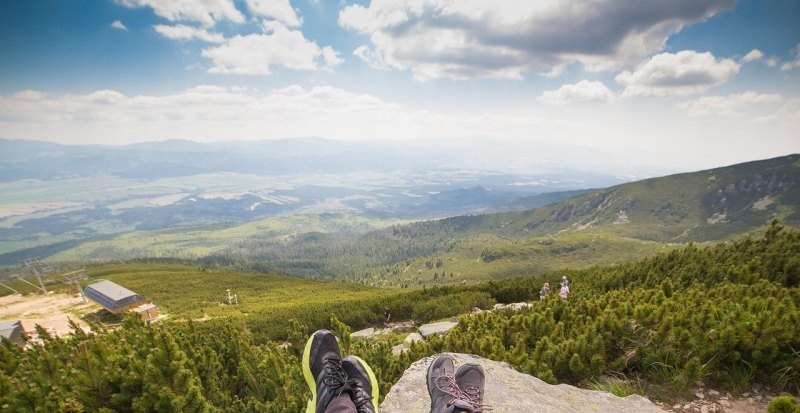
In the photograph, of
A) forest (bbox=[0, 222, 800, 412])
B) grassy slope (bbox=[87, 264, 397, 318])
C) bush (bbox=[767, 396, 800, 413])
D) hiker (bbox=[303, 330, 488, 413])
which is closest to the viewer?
bush (bbox=[767, 396, 800, 413])

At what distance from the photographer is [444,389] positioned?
4.12 meters

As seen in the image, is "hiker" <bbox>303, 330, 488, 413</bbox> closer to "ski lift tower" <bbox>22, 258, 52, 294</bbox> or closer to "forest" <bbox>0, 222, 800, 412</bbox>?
"forest" <bbox>0, 222, 800, 412</bbox>

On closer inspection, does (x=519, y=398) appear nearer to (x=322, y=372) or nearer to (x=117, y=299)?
(x=322, y=372)

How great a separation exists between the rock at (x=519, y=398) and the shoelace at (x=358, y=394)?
85 cm

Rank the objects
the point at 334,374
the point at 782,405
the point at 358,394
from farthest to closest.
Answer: the point at 334,374, the point at 358,394, the point at 782,405

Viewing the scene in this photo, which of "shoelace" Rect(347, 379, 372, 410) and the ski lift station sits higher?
"shoelace" Rect(347, 379, 372, 410)

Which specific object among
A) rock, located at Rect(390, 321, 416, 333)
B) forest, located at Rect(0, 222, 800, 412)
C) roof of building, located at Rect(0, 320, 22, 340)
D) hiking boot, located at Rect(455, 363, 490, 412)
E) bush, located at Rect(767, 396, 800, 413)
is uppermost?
bush, located at Rect(767, 396, 800, 413)

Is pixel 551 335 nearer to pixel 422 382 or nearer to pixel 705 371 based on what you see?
pixel 705 371

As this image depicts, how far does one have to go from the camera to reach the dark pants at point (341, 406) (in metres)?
3.70

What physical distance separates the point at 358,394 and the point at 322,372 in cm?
59

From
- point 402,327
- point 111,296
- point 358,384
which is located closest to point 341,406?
point 358,384

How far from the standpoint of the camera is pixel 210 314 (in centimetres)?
4834

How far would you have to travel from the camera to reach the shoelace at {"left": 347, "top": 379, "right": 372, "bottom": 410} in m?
3.90

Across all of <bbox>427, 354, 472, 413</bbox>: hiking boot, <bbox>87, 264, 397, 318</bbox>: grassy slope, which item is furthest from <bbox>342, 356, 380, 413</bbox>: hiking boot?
<bbox>87, 264, 397, 318</bbox>: grassy slope
